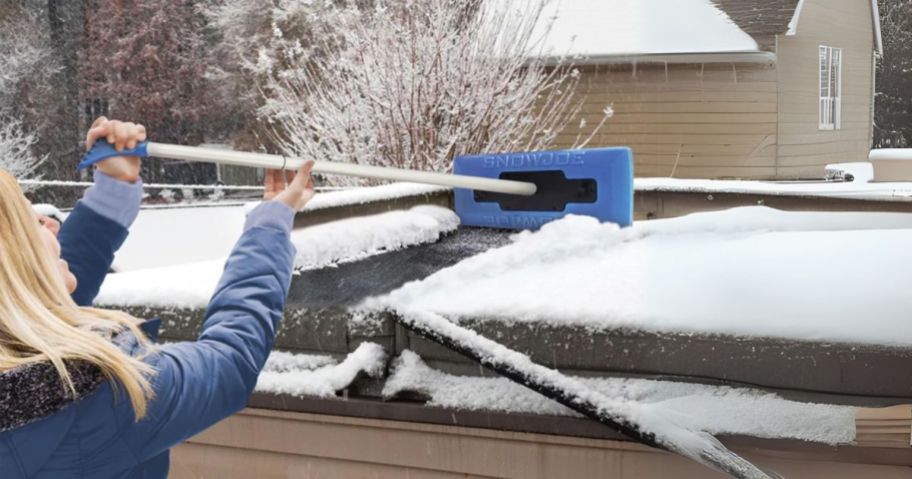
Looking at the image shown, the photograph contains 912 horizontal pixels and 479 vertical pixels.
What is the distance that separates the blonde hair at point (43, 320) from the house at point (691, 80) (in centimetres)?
774

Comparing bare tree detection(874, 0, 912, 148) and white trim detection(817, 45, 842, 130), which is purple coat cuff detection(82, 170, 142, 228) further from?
bare tree detection(874, 0, 912, 148)

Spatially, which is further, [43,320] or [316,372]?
[316,372]

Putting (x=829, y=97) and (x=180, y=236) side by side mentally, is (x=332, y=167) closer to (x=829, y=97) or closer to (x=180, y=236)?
(x=180, y=236)

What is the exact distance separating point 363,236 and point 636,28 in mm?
7492

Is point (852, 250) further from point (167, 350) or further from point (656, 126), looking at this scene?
point (656, 126)

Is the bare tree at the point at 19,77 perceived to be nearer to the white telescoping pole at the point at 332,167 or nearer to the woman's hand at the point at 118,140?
the white telescoping pole at the point at 332,167

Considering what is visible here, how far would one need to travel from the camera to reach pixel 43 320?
1.08 metres

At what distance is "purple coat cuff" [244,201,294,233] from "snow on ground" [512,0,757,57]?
25.0 ft

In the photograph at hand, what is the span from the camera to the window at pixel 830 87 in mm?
10969

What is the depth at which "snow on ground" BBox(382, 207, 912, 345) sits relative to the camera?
1.46m

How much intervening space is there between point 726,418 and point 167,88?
14.3 m

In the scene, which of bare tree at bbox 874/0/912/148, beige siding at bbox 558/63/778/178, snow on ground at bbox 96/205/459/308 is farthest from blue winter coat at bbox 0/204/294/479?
bare tree at bbox 874/0/912/148

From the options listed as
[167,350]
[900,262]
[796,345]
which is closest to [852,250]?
[900,262]

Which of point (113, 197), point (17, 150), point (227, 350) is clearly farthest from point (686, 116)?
point (17, 150)
